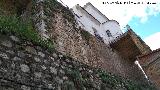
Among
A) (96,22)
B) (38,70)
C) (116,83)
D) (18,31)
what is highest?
(96,22)

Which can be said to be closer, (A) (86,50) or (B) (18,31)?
(B) (18,31)

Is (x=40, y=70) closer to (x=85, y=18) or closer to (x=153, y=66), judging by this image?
(x=153, y=66)

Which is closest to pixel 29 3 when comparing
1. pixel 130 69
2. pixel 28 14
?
pixel 28 14

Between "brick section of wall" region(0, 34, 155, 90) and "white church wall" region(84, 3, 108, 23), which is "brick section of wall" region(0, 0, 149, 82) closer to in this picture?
"brick section of wall" region(0, 34, 155, 90)

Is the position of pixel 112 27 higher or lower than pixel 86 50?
higher

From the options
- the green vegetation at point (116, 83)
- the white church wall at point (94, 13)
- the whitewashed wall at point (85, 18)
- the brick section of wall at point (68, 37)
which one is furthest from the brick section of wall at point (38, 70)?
the white church wall at point (94, 13)

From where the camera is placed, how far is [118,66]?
56.8ft

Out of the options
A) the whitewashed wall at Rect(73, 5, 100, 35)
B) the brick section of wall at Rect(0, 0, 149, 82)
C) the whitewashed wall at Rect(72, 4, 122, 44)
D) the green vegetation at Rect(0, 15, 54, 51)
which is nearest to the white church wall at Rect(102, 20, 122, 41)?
the whitewashed wall at Rect(72, 4, 122, 44)

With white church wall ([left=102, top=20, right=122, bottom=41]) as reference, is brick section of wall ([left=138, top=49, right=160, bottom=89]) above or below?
below

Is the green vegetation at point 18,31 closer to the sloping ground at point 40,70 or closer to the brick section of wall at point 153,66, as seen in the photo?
the sloping ground at point 40,70

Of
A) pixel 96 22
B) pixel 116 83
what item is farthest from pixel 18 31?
pixel 96 22

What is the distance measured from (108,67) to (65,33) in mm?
4828

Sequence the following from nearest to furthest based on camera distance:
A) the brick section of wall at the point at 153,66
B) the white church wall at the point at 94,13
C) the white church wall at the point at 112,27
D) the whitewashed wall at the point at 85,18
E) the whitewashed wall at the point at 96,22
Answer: the brick section of wall at the point at 153,66 → the whitewashed wall at the point at 96,22 → the whitewashed wall at the point at 85,18 → the white church wall at the point at 112,27 → the white church wall at the point at 94,13

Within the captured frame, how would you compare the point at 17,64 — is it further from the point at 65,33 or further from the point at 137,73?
the point at 137,73
